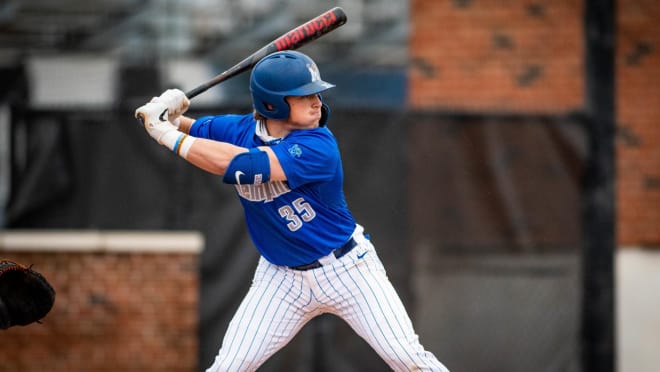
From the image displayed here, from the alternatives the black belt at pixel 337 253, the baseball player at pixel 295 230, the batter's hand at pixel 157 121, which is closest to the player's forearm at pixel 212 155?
the baseball player at pixel 295 230

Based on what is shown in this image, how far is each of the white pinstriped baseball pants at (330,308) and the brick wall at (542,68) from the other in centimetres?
285

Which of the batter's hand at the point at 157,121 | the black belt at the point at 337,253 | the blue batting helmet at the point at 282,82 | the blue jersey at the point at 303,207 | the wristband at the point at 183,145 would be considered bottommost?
the black belt at the point at 337,253

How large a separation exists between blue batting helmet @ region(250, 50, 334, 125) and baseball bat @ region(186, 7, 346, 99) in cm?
43

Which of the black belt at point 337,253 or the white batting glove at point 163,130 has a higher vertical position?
the white batting glove at point 163,130

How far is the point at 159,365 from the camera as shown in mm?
6586

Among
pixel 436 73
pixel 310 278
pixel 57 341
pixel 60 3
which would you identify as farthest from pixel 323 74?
pixel 310 278

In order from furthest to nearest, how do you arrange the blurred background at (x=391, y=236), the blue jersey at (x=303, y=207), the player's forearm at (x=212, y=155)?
the blurred background at (x=391, y=236) < the blue jersey at (x=303, y=207) < the player's forearm at (x=212, y=155)

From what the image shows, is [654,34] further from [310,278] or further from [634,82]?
[310,278]

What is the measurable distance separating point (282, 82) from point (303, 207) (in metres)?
0.55

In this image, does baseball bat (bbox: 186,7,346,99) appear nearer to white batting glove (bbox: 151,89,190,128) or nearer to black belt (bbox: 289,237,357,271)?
white batting glove (bbox: 151,89,190,128)

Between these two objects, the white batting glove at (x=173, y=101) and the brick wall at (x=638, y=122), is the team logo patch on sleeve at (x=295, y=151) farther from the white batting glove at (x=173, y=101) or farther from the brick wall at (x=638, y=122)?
the brick wall at (x=638, y=122)

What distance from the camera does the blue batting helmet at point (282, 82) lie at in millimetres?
4023

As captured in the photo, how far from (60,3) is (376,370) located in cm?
356

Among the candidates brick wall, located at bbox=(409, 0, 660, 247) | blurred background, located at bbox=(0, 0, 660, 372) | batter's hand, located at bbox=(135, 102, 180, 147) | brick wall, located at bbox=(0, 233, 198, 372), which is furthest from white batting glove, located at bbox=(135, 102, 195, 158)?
brick wall, located at bbox=(409, 0, 660, 247)
